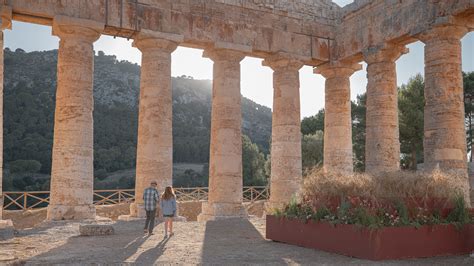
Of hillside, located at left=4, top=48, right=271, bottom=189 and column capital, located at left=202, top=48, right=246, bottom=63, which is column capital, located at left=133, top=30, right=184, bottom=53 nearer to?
column capital, located at left=202, top=48, right=246, bottom=63

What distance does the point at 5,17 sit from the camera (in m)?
20.0

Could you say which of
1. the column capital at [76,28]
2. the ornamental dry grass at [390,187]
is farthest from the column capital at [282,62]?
the ornamental dry grass at [390,187]

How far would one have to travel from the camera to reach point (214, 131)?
24672 millimetres

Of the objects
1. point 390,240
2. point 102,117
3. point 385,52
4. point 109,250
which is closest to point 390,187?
point 390,240

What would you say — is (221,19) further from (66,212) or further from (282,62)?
(66,212)

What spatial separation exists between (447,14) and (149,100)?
13.6 meters

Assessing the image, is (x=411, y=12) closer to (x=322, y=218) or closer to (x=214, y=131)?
(x=214, y=131)

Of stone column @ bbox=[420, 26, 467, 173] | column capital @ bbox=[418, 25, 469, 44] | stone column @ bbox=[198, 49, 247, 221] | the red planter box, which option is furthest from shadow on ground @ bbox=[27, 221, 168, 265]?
column capital @ bbox=[418, 25, 469, 44]

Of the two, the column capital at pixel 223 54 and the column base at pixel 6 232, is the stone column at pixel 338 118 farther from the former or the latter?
the column base at pixel 6 232

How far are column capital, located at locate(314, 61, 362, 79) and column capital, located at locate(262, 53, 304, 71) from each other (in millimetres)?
1828

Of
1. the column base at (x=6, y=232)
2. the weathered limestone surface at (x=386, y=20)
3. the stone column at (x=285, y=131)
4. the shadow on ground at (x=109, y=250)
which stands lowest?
the shadow on ground at (x=109, y=250)

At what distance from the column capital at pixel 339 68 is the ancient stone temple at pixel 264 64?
7 cm

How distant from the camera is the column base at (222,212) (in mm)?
23766

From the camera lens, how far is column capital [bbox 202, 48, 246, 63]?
81.5ft
